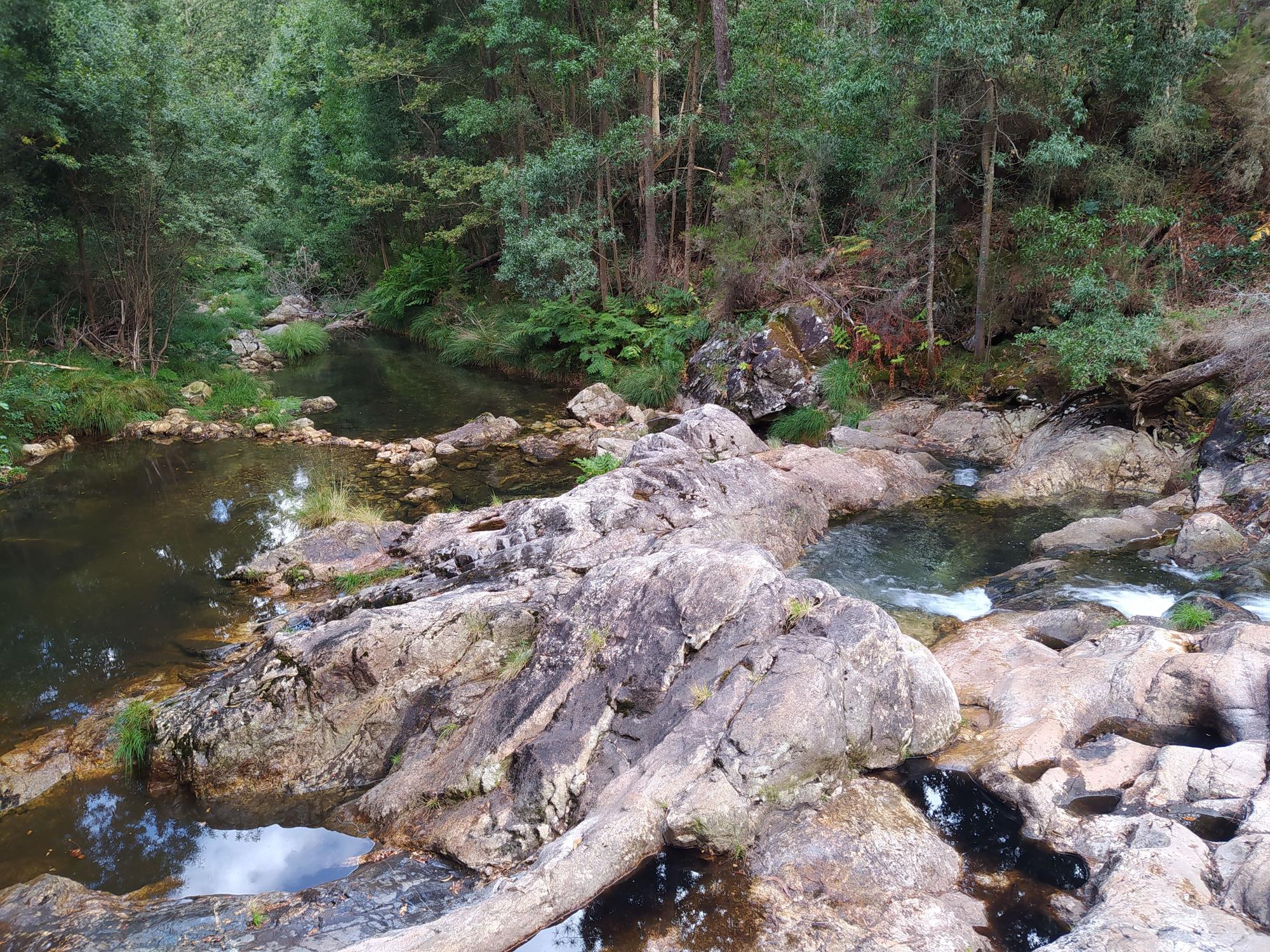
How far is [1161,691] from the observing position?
17.9 ft

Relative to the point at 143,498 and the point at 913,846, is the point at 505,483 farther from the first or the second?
the point at 913,846

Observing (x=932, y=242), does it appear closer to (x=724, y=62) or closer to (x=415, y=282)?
(x=724, y=62)

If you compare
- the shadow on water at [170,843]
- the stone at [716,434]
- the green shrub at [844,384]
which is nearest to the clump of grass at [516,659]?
the shadow on water at [170,843]

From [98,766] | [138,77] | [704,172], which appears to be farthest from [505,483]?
[704,172]

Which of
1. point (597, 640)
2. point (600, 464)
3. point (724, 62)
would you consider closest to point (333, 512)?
point (600, 464)

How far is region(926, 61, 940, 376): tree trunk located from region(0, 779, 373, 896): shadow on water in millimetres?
12329

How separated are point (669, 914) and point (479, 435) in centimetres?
1193

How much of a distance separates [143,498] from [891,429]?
12875mm

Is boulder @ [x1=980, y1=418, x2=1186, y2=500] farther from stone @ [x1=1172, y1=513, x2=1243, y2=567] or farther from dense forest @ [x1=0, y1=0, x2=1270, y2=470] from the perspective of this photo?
stone @ [x1=1172, y1=513, x2=1243, y2=567]

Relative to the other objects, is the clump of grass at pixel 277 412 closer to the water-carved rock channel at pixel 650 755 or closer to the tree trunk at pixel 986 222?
the water-carved rock channel at pixel 650 755

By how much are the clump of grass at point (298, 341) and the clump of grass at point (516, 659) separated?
20.6 meters

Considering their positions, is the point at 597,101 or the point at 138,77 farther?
the point at 597,101

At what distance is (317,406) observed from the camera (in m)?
18.3

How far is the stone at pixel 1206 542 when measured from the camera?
802 centimetres
